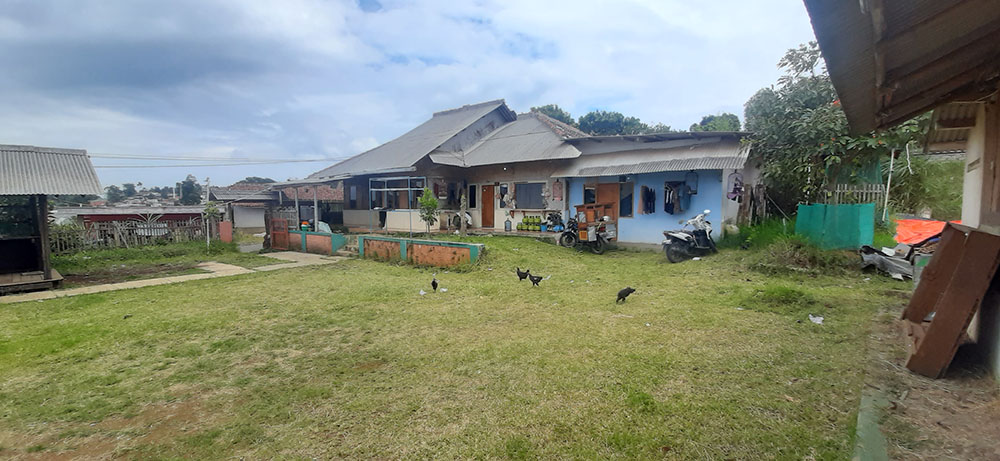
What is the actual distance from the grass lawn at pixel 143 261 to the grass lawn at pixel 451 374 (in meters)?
3.46

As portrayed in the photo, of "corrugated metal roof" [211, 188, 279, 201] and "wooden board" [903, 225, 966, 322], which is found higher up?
"corrugated metal roof" [211, 188, 279, 201]

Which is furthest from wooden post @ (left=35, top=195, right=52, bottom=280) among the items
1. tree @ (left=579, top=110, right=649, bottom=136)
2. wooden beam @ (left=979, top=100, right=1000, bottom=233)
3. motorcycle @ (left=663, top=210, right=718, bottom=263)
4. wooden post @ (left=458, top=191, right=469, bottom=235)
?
tree @ (left=579, top=110, right=649, bottom=136)

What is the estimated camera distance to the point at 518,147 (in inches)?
623

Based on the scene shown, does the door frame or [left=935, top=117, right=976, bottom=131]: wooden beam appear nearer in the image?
[left=935, top=117, right=976, bottom=131]: wooden beam

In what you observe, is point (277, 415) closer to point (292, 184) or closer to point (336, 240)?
point (336, 240)

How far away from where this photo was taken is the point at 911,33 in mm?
2262

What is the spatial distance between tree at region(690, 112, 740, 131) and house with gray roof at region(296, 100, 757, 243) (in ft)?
41.8

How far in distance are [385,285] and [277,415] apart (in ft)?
17.4

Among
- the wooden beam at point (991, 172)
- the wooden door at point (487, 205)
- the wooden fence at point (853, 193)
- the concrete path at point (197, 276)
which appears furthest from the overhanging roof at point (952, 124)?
the concrete path at point (197, 276)

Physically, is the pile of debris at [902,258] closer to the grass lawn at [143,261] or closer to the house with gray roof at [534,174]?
the house with gray roof at [534,174]

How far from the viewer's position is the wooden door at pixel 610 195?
12.9 m

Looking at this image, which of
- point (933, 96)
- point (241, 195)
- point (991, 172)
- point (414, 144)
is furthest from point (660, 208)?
point (241, 195)

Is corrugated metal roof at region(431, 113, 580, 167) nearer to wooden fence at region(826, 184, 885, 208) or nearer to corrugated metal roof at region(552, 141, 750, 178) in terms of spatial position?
corrugated metal roof at region(552, 141, 750, 178)

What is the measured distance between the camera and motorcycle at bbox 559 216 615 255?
11.9 metres
